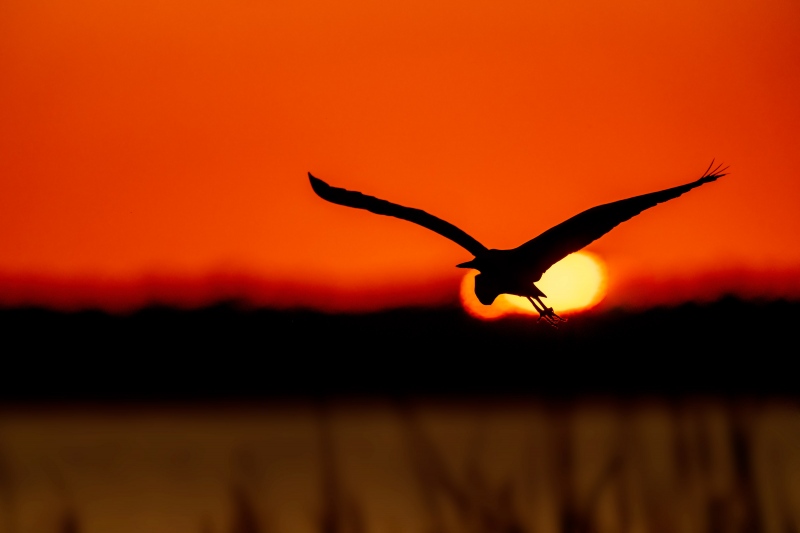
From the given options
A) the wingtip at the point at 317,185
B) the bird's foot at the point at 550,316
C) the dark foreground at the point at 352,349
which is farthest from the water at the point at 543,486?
the dark foreground at the point at 352,349

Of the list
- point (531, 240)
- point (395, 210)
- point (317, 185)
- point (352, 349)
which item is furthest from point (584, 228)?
point (352, 349)

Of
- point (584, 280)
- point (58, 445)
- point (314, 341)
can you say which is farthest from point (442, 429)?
point (314, 341)

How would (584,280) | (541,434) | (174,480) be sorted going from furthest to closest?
(584,280)
(174,480)
(541,434)

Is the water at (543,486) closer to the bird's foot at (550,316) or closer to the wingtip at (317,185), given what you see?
the bird's foot at (550,316)

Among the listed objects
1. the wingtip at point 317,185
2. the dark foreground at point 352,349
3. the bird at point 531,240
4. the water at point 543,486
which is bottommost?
the water at point 543,486

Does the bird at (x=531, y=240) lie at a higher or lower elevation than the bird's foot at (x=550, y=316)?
higher

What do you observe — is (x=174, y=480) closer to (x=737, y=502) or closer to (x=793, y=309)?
(x=737, y=502)

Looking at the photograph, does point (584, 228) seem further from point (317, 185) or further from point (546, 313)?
point (317, 185)

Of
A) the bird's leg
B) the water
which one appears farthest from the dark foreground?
the bird's leg

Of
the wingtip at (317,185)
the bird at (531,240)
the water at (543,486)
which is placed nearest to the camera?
the water at (543,486)
